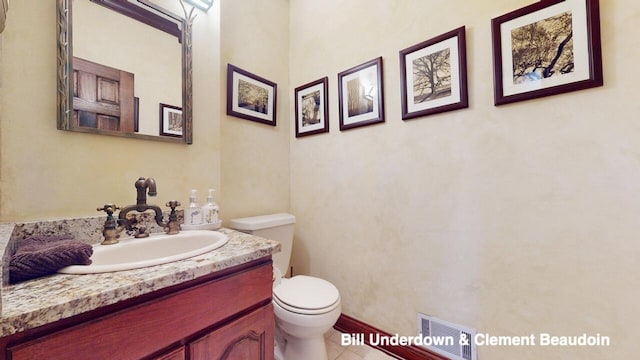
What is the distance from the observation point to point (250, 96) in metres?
1.61

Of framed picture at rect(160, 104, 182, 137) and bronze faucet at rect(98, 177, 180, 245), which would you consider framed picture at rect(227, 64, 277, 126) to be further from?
bronze faucet at rect(98, 177, 180, 245)

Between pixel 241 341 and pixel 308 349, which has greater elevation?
pixel 241 341

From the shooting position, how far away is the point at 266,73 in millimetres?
1738

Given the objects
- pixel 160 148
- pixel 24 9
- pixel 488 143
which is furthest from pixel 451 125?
pixel 24 9

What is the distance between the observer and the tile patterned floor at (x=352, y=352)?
53.4 inches

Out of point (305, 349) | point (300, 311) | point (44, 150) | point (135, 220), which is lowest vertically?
point (305, 349)

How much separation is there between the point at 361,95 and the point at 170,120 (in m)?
1.07

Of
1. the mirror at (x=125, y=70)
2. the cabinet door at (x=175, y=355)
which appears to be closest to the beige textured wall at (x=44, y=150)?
the mirror at (x=125, y=70)

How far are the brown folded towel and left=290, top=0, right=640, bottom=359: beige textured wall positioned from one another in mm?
1242

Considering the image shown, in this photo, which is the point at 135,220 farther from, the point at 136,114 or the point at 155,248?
the point at 136,114

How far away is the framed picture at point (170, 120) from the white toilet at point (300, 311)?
578mm

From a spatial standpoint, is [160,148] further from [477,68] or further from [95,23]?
[477,68]

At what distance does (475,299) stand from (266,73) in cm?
183

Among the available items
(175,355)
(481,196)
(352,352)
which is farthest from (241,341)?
(481,196)
